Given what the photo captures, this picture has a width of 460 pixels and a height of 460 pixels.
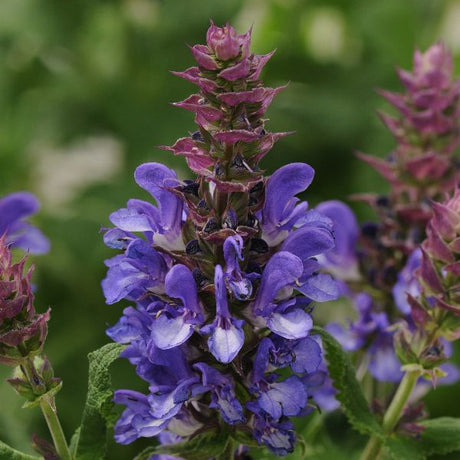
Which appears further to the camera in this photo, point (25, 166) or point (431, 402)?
point (25, 166)

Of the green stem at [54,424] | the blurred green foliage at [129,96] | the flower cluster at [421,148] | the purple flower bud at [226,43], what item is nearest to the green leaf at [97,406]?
the green stem at [54,424]

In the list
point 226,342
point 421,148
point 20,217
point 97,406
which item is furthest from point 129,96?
point 226,342

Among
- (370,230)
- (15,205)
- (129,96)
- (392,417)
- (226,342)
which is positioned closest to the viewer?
(226,342)

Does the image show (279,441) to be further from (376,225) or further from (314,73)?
(314,73)

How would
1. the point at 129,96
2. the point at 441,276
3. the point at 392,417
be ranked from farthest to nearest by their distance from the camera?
the point at 129,96 < the point at 392,417 < the point at 441,276

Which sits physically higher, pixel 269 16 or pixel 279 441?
pixel 269 16

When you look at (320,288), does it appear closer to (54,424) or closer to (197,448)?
(197,448)

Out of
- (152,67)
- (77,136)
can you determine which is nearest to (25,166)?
(77,136)
